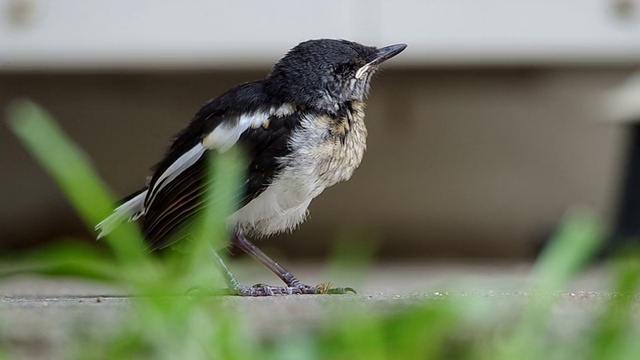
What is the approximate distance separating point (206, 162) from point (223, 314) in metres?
2.85

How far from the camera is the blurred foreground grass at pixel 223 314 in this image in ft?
4.06

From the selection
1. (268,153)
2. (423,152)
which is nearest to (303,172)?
(268,153)

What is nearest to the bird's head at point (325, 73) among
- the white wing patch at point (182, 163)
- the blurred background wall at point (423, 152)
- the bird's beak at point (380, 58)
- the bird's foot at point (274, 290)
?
the bird's beak at point (380, 58)

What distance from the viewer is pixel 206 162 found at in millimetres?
4164

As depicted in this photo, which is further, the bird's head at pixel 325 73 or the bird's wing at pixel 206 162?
the bird's head at pixel 325 73

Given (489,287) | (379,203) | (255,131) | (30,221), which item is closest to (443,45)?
(379,203)

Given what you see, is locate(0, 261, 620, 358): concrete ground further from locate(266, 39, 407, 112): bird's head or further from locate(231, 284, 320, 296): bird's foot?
locate(266, 39, 407, 112): bird's head

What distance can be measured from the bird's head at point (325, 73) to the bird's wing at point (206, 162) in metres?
0.14

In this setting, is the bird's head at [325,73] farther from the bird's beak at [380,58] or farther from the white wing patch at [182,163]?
the white wing patch at [182,163]

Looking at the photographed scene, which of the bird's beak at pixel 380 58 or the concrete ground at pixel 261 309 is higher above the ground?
the concrete ground at pixel 261 309

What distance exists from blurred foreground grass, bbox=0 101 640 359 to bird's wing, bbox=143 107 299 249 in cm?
272

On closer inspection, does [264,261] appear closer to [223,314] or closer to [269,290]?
[269,290]

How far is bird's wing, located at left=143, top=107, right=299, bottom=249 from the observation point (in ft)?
13.7

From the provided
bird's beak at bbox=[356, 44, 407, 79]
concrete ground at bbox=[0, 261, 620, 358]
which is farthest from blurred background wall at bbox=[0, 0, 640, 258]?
concrete ground at bbox=[0, 261, 620, 358]
